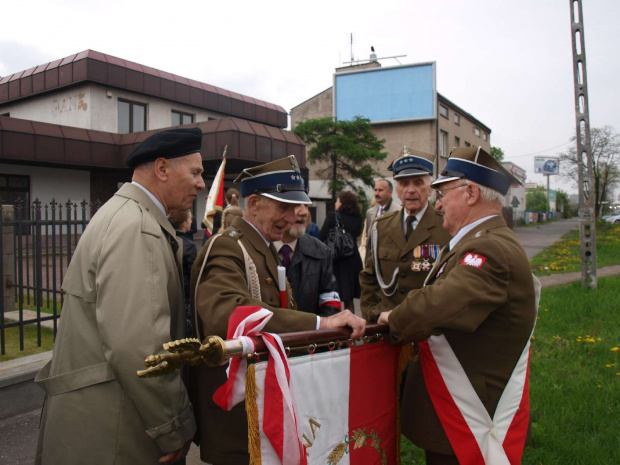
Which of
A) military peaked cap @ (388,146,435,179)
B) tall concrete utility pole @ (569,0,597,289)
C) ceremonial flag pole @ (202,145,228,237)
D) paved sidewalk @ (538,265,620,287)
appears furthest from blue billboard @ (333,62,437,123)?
military peaked cap @ (388,146,435,179)

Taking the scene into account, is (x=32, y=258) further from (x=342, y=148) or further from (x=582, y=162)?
(x=342, y=148)

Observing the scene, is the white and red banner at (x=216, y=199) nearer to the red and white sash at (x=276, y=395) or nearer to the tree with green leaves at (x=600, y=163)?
the red and white sash at (x=276, y=395)

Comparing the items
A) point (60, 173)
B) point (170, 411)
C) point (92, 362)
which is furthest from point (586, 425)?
point (60, 173)

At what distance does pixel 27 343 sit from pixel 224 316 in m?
4.78

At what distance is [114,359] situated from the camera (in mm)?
1688

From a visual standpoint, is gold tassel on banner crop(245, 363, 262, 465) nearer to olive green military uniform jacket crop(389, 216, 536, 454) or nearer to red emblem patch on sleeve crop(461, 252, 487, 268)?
olive green military uniform jacket crop(389, 216, 536, 454)

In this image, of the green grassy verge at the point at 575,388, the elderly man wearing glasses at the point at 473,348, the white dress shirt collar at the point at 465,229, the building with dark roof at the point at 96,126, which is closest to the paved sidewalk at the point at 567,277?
the green grassy verge at the point at 575,388

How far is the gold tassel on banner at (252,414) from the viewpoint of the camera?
61.0 inches

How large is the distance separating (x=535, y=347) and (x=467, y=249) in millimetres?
4397

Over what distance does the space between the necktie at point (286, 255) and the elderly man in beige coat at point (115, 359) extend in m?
1.18

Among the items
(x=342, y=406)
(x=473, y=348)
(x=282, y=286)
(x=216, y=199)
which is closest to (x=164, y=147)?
(x=282, y=286)

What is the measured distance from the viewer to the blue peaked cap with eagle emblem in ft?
7.99

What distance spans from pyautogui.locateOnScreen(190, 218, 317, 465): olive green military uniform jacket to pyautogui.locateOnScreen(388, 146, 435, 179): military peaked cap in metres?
1.93

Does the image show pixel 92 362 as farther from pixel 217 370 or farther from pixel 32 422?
pixel 32 422
